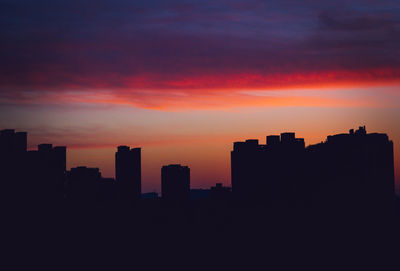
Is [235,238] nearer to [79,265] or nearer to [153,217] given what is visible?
[153,217]

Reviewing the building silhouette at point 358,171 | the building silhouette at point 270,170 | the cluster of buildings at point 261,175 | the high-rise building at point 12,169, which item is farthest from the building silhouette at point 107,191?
the building silhouette at point 358,171

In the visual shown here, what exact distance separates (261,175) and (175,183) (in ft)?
72.1

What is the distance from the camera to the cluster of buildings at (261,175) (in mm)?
115688

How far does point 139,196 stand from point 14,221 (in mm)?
30504

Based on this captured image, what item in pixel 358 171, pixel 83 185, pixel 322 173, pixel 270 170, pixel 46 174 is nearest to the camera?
pixel 46 174

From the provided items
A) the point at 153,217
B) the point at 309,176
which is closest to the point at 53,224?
the point at 153,217

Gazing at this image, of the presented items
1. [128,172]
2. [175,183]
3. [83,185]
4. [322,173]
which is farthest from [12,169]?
[322,173]

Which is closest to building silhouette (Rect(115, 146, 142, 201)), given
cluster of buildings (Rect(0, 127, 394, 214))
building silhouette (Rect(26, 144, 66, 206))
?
cluster of buildings (Rect(0, 127, 394, 214))

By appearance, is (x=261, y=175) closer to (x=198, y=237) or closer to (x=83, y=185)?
(x=198, y=237)

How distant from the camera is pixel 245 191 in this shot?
14312 centimetres

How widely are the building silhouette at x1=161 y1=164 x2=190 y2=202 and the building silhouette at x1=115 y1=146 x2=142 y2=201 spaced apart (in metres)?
6.04

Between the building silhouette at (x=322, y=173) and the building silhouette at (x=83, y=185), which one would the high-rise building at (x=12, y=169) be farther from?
the building silhouette at (x=322, y=173)

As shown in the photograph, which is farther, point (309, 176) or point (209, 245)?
point (309, 176)

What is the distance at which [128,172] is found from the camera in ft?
444
